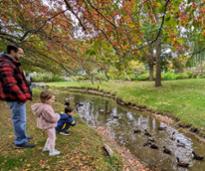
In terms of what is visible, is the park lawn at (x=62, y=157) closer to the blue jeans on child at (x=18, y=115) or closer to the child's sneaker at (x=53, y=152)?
the child's sneaker at (x=53, y=152)

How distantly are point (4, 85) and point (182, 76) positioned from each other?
2899cm

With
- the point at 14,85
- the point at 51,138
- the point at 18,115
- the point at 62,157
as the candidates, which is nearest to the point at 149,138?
the point at 62,157

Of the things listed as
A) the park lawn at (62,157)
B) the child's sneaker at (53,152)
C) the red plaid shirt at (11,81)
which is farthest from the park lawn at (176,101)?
the red plaid shirt at (11,81)

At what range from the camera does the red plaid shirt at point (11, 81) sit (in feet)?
19.6

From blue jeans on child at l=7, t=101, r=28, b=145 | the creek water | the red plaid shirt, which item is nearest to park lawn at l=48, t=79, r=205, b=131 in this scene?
the creek water

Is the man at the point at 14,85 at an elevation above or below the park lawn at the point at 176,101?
above

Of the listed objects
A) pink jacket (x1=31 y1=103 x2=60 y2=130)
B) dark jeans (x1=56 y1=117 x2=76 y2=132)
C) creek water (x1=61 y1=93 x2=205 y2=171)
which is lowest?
creek water (x1=61 y1=93 x2=205 y2=171)

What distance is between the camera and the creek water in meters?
8.92

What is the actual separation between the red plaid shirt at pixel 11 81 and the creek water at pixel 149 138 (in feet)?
14.3

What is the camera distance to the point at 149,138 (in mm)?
11219

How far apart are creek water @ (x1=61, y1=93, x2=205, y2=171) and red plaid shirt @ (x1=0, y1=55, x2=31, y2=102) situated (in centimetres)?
436

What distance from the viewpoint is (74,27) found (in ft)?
34.7

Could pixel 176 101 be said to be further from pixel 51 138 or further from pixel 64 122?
pixel 51 138

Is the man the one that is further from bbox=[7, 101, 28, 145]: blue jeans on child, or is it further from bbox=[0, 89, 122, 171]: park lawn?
bbox=[0, 89, 122, 171]: park lawn
